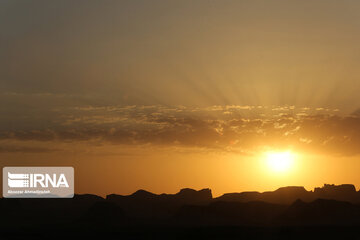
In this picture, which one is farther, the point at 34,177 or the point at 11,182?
the point at 11,182

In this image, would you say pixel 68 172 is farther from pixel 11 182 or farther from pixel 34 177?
pixel 11 182

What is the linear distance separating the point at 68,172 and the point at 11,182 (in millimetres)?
28933

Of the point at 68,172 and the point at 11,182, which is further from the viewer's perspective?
the point at 11,182

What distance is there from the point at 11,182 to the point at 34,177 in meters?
20.4

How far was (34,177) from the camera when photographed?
169750mm

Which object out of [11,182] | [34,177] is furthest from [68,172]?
[11,182]

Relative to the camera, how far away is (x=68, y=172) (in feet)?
549

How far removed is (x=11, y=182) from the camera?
612 ft

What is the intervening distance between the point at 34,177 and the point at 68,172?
1035cm
